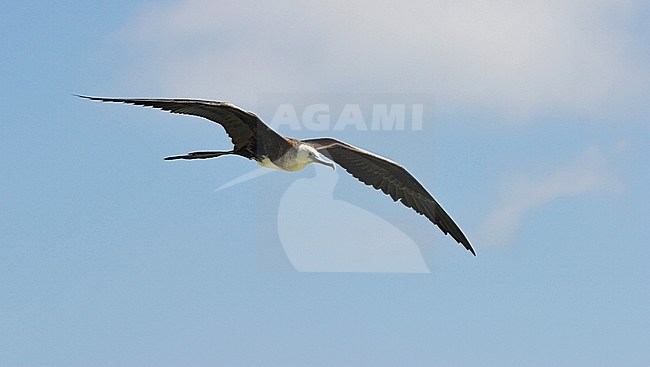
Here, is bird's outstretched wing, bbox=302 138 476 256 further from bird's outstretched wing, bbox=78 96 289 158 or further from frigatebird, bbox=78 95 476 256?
bird's outstretched wing, bbox=78 96 289 158

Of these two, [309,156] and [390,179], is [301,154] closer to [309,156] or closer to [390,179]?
[309,156]

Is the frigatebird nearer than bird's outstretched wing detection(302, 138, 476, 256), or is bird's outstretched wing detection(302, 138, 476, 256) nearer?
the frigatebird

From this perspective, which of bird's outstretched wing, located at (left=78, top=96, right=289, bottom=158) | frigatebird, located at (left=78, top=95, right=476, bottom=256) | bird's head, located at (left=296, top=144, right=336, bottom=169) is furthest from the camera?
bird's head, located at (left=296, top=144, right=336, bottom=169)

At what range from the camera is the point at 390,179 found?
11.6 meters

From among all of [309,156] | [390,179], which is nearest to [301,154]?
[309,156]

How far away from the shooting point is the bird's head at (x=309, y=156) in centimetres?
1021

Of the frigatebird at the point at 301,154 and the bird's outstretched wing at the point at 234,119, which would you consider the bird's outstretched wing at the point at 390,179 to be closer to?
the frigatebird at the point at 301,154

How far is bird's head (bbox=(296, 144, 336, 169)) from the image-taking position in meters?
10.2

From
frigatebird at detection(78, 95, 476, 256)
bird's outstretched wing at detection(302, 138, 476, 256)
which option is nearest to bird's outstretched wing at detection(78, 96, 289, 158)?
frigatebird at detection(78, 95, 476, 256)

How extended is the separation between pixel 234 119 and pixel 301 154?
922mm

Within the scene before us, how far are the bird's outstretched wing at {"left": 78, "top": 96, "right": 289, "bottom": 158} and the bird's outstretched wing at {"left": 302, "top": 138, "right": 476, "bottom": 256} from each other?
985mm

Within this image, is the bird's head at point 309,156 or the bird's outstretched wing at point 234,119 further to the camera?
the bird's head at point 309,156

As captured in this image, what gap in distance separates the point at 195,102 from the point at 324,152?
234 centimetres

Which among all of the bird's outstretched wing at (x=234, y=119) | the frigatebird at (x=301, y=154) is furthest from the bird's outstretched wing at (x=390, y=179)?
the bird's outstretched wing at (x=234, y=119)
